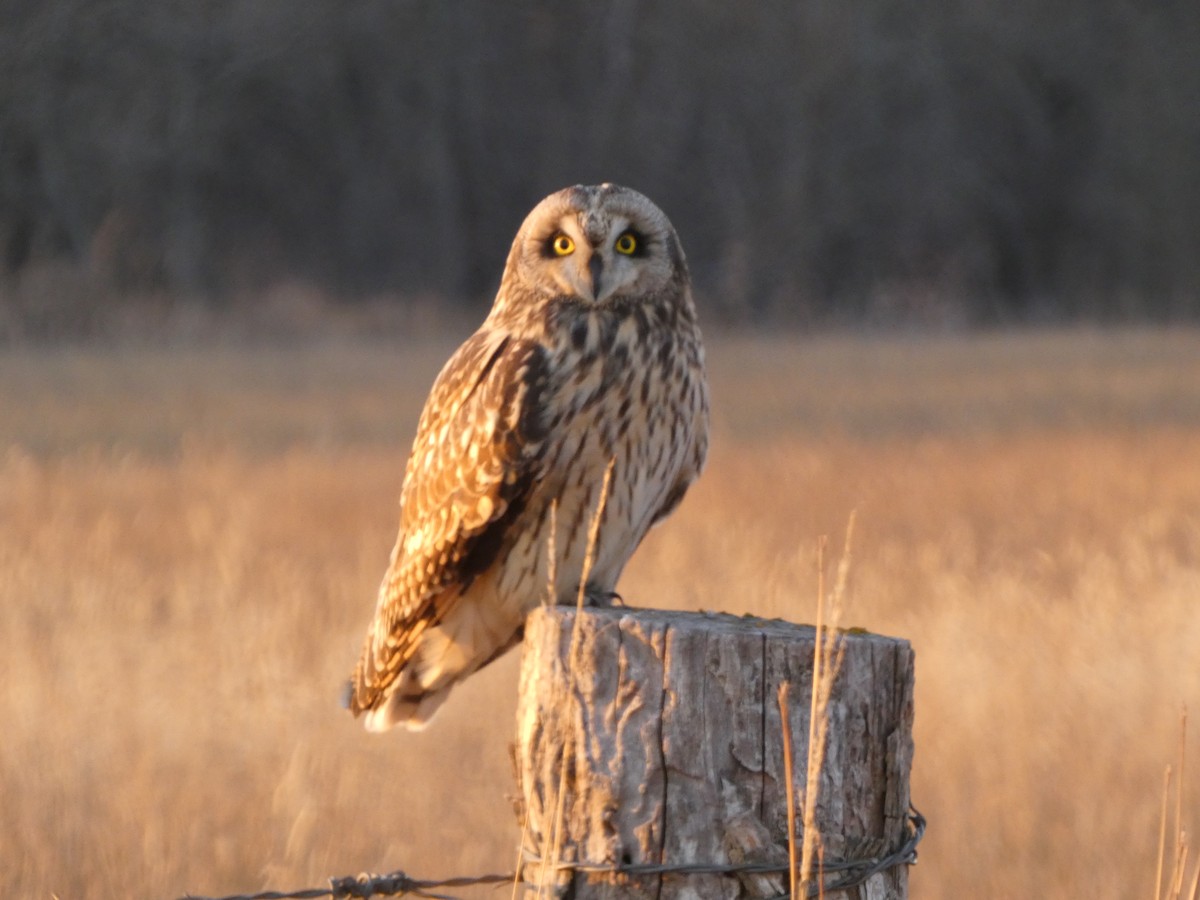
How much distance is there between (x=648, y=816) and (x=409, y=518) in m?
1.67

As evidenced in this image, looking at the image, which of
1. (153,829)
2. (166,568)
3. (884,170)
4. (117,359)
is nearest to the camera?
(153,829)

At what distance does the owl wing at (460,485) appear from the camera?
12.7 ft

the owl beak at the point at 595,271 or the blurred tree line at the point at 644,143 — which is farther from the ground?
the blurred tree line at the point at 644,143

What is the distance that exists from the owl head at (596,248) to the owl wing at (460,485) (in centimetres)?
17

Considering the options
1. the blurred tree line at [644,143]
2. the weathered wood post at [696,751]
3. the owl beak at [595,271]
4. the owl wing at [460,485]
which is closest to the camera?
the weathered wood post at [696,751]

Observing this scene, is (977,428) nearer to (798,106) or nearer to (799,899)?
(799,899)

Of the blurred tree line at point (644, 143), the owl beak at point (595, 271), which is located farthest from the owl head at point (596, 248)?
the blurred tree line at point (644, 143)

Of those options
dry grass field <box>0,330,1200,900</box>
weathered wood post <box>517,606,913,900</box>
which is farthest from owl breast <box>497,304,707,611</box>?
weathered wood post <box>517,606,913,900</box>

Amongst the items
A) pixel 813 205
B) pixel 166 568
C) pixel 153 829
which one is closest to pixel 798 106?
pixel 813 205

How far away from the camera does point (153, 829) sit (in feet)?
16.7

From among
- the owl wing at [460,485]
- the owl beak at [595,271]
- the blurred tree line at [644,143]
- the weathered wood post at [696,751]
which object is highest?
the blurred tree line at [644,143]

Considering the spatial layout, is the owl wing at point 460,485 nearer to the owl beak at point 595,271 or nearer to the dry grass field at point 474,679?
the owl beak at point 595,271

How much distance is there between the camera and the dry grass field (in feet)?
17.3

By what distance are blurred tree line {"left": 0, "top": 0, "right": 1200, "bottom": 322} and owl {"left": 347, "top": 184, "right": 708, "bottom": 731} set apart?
24.3 meters
